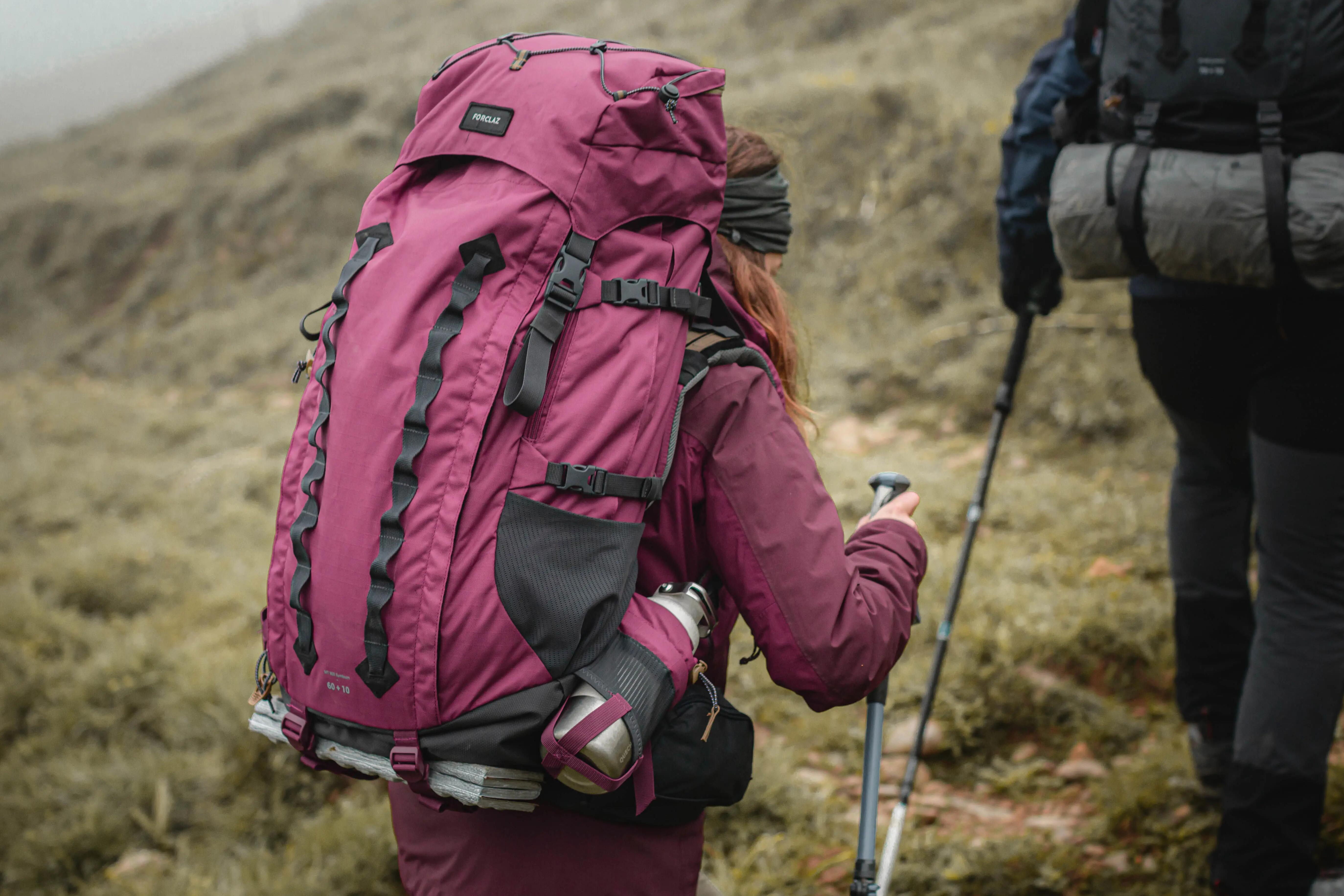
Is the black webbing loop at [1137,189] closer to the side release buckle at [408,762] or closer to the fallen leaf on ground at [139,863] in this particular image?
the side release buckle at [408,762]

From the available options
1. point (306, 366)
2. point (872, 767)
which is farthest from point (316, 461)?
point (872, 767)

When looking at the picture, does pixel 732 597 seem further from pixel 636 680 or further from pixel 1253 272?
pixel 1253 272

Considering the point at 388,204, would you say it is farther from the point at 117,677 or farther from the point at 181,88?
the point at 181,88

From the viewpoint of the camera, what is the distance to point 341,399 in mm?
1426

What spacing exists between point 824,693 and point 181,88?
2768cm

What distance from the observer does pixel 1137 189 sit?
2248 millimetres

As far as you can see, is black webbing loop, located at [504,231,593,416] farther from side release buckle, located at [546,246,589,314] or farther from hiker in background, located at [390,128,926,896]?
hiker in background, located at [390,128,926,896]

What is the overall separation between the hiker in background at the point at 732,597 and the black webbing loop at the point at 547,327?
235mm

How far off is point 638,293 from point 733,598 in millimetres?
583

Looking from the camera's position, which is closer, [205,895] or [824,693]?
[824,693]

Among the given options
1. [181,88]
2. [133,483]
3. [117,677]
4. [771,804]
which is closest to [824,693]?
[771,804]

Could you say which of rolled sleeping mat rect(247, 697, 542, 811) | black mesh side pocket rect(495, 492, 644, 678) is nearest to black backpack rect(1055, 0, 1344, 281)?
black mesh side pocket rect(495, 492, 644, 678)

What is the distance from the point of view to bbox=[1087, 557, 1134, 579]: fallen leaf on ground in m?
4.15

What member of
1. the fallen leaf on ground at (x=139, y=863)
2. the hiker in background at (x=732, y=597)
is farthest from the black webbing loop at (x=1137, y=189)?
the fallen leaf on ground at (x=139, y=863)
